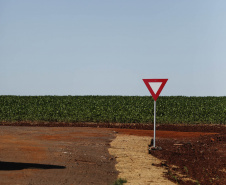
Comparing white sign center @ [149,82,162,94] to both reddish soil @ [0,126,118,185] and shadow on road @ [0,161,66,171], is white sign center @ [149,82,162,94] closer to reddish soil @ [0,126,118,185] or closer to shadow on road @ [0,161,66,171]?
reddish soil @ [0,126,118,185]

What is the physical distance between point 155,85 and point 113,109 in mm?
21101

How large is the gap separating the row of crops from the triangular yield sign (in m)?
17.9

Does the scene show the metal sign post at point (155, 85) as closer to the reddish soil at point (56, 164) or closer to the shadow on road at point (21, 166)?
the reddish soil at point (56, 164)

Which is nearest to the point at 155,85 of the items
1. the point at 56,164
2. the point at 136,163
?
the point at 136,163

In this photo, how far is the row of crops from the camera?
3406cm

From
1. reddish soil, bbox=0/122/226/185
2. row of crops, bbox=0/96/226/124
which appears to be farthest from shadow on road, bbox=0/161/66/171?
row of crops, bbox=0/96/226/124

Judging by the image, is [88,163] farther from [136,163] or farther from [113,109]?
[113,109]

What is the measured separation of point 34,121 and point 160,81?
2165 cm

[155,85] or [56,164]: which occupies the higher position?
[155,85]

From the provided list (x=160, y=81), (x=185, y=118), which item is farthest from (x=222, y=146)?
(x=185, y=118)

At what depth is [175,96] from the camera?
40188 mm

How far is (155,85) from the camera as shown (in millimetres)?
A: 15211

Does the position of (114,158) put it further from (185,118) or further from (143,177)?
(185,118)

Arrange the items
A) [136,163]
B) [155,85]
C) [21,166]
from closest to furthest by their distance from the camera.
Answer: [21,166]
[136,163]
[155,85]
